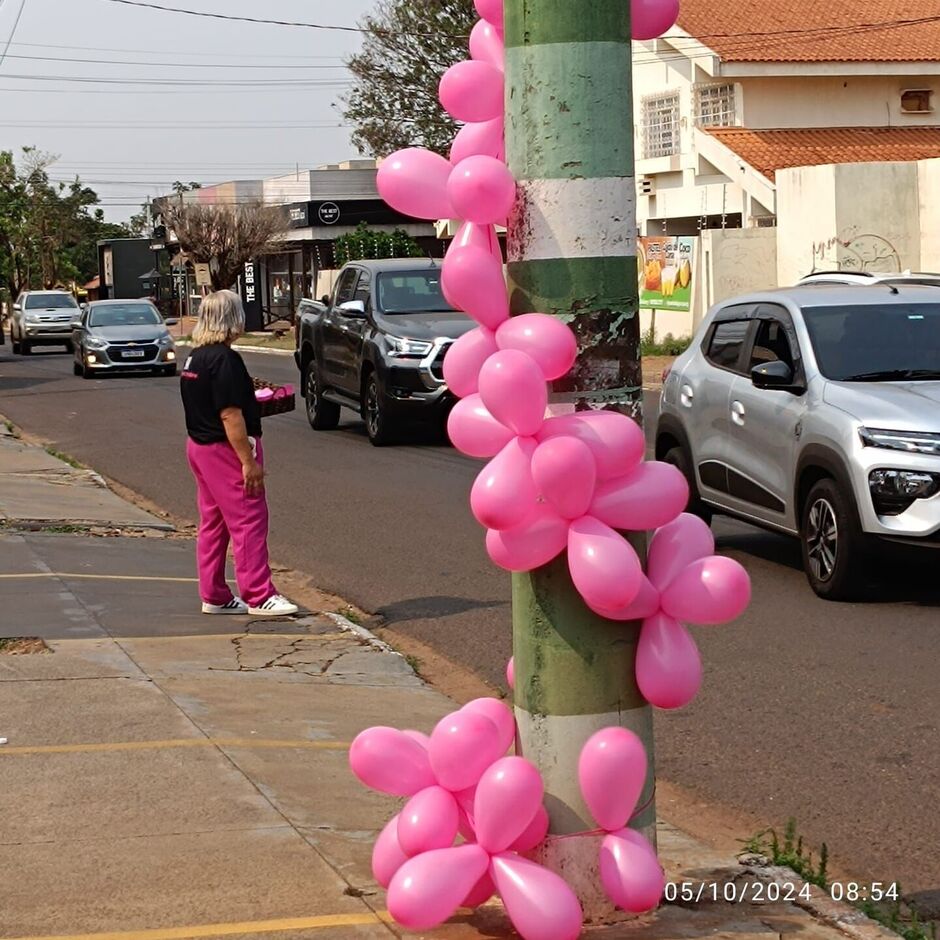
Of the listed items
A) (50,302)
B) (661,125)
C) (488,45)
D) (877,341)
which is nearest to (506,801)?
(488,45)

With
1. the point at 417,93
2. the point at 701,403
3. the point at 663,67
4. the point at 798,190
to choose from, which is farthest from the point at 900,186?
the point at 417,93

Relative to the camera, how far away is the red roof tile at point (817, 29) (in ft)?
122

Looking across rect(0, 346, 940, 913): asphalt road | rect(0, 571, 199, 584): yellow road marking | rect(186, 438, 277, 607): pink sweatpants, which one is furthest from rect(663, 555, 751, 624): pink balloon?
rect(0, 571, 199, 584): yellow road marking

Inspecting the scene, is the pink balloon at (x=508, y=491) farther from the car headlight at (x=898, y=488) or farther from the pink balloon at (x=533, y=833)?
the car headlight at (x=898, y=488)

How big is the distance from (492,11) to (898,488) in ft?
17.3

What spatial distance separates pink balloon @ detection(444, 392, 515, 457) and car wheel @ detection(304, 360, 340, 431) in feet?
54.0

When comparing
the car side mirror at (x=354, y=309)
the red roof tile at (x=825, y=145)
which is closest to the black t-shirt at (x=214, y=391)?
the car side mirror at (x=354, y=309)

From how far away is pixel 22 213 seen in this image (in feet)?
255

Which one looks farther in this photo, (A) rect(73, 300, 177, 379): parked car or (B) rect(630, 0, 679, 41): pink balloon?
(A) rect(73, 300, 177, 379): parked car

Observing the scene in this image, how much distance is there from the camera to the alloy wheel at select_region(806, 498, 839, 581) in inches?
384

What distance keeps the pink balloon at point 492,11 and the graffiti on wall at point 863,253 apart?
89.9 ft

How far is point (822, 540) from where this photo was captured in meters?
9.92

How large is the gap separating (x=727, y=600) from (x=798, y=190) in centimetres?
2904
